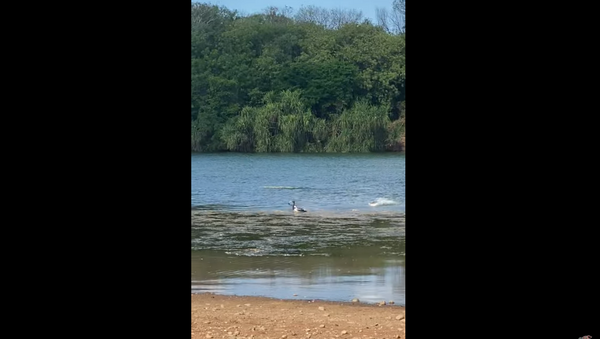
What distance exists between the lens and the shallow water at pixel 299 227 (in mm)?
8086

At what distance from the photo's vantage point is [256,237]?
40.7 ft

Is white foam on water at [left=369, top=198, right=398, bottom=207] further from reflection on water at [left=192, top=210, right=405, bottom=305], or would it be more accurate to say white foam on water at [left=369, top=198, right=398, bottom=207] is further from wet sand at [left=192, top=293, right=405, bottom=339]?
wet sand at [left=192, top=293, right=405, bottom=339]

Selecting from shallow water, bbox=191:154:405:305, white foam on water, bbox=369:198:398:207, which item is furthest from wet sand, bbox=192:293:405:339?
white foam on water, bbox=369:198:398:207

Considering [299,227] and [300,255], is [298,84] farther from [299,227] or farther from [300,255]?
[300,255]

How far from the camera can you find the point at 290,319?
5.29 m

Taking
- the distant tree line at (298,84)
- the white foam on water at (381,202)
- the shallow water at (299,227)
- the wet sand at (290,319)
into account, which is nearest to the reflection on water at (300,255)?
the shallow water at (299,227)

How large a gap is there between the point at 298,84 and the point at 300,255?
1648 centimetres

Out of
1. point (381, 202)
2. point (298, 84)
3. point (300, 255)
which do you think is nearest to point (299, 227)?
point (300, 255)

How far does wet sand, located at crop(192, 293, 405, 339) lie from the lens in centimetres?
475

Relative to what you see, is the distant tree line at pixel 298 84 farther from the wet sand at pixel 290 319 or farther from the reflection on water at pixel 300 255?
the wet sand at pixel 290 319
